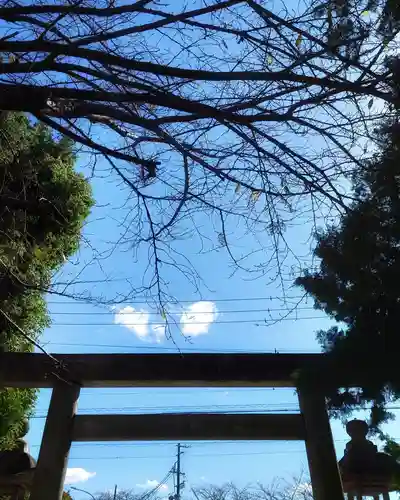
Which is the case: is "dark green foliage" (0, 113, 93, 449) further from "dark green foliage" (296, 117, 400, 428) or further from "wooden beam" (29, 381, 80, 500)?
"dark green foliage" (296, 117, 400, 428)

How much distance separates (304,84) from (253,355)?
6.56ft

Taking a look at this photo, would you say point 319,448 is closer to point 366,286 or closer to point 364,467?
point 364,467

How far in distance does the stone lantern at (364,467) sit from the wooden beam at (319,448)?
80mm

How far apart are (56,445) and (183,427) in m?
0.93

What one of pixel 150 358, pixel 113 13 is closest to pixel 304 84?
pixel 113 13

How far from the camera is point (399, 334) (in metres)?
2.70

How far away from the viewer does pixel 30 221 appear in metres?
5.28

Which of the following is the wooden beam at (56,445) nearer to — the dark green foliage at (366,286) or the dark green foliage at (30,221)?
the dark green foliage at (30,221)

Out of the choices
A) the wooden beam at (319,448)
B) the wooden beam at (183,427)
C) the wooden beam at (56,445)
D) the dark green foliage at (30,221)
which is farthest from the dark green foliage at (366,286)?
the dark green foliage at (30,221)

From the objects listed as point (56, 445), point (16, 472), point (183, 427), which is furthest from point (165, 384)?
point (16, 472)

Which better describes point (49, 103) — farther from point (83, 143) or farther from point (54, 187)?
point (54, 187)

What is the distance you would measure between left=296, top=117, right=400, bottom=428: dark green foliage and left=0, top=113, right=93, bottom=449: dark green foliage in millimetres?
2174

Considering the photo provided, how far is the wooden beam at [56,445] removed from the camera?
324cm

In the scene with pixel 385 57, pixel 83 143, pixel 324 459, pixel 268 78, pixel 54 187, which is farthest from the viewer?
pixel 54 187
